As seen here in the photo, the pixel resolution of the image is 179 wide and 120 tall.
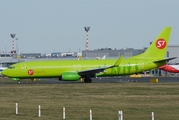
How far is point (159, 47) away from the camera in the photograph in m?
74.7

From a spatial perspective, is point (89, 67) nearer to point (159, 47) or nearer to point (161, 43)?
point (159, 47)

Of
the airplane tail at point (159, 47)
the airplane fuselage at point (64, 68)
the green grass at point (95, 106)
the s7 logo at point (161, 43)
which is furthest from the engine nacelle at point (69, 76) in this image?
the green grass at point (95, 106)

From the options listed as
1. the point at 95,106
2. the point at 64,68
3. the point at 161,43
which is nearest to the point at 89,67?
the point at 64,68

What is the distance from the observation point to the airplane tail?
7462cm

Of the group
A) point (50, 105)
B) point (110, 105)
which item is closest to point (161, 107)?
point (110, 105)

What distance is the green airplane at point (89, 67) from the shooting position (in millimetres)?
72319

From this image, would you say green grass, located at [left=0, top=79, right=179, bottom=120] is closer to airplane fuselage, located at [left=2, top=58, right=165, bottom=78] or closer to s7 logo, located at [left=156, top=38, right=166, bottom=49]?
airplane fuselage, located at [left=2, top=58, right=165, bottom=78]

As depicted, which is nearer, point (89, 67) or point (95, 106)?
point (95, 106)

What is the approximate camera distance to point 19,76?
238ft

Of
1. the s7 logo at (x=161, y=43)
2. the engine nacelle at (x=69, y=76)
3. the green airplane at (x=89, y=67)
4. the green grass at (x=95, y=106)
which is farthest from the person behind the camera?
the s7 logo at (x=161, y=43)

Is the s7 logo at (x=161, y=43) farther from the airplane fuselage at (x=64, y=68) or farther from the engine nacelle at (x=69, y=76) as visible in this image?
the engine nacelle at (x=69, y=76)

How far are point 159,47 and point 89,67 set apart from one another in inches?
387

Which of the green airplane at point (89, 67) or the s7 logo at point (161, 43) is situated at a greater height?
the s7 logo at point (161, 43)

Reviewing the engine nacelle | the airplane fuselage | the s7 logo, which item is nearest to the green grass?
the engine nacelle
